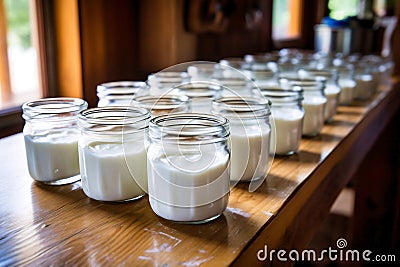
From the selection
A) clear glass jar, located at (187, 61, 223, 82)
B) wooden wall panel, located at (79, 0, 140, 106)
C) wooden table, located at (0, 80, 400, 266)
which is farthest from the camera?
wooden wall panel, located at (79, 0, 140, 106)

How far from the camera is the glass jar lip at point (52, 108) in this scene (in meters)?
0.70

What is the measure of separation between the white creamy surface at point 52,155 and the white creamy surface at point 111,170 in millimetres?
60

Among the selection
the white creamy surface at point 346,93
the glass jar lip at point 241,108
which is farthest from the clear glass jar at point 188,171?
the white creamy surface at point 346,93

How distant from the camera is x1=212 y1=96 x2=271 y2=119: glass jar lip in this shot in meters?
0.74

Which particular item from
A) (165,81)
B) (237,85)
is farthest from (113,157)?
(237,85)

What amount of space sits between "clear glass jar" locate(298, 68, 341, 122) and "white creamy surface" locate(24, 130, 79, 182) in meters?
0.65

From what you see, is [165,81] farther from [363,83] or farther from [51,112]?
[363,83]

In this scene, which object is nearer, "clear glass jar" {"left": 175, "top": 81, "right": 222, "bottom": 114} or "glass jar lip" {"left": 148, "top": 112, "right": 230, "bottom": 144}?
"glass jar lip" {"left": 148, "top": 112, "right": 230, "bottom": 144}

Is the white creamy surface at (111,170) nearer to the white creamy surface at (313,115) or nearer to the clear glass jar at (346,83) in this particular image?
the white creamy surface at (313,115)

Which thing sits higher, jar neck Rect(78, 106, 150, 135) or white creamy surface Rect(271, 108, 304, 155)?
jar neck Rect(78, 106, 150, 135)

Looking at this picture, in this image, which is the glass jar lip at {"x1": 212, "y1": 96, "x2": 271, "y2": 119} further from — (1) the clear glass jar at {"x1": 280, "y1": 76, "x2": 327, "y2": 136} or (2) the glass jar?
(2) the glass jar

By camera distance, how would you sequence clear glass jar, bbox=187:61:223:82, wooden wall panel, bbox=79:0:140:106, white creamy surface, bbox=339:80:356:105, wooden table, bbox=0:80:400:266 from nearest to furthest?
wooden table, bbox=0:80:400:266 → clear glass jar, bbox=187:61:223:82 → wooden wall panel, bbox=79:0:140:106 → white creamy surface, bbox=339:80:356:105

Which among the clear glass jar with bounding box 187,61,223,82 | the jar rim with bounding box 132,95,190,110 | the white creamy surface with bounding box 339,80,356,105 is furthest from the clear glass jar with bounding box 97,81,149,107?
the white creamy surface with bounding box 339,80,356,105

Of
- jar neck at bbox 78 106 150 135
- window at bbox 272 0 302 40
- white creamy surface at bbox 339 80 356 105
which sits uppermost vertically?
window at bbox 272 0 302 40
